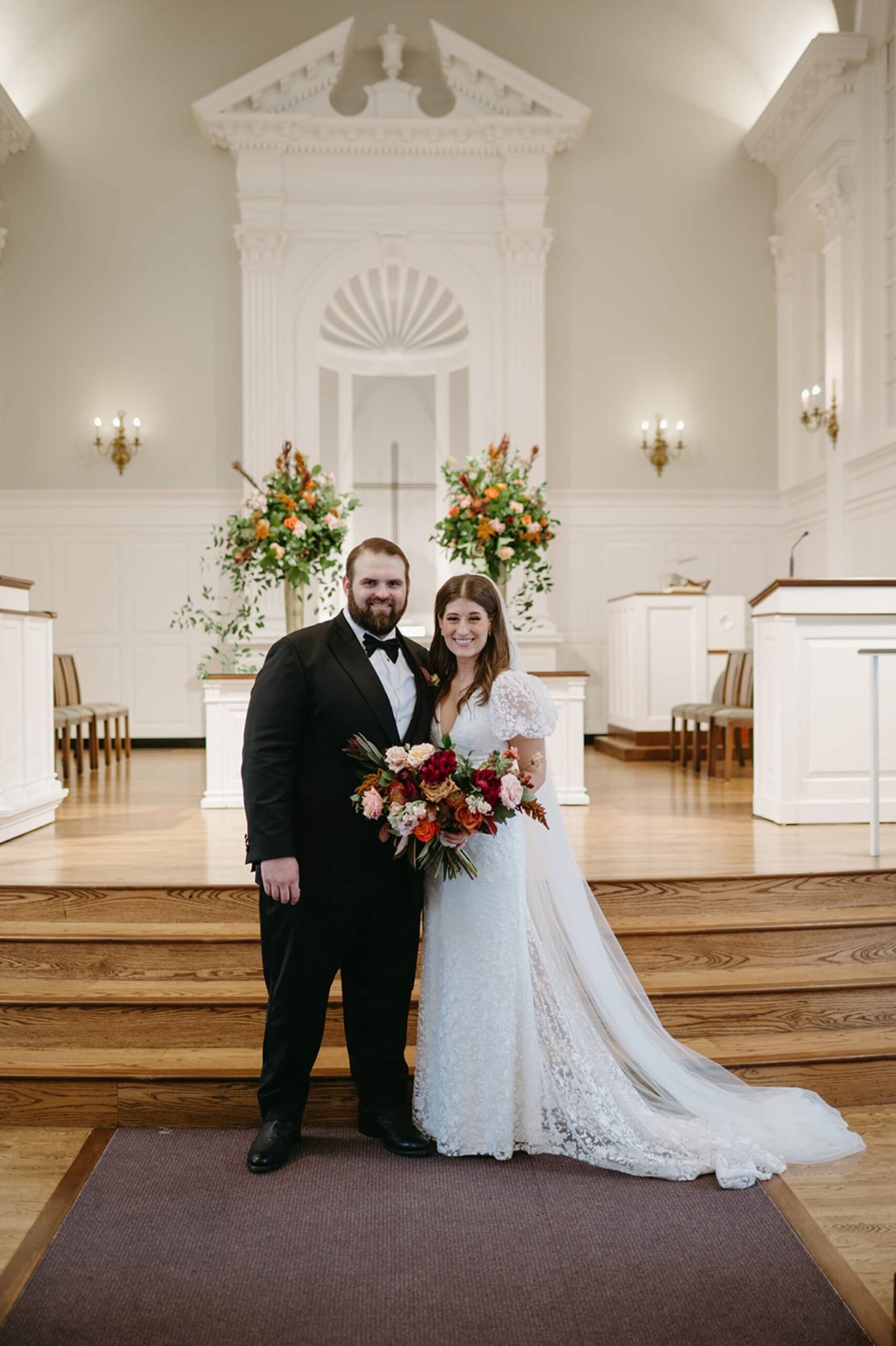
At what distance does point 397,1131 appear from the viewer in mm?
3113

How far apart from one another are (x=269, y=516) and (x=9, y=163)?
20.3 ft

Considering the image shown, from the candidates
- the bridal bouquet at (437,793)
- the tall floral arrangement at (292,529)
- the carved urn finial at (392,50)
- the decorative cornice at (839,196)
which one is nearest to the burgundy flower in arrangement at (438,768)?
the bridal bouquet at (437,793)

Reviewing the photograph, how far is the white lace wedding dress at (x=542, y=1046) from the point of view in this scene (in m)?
3.02

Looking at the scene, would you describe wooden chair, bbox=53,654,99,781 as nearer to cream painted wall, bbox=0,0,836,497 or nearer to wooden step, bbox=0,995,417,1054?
cream painted wall, bbox=0,0,836,497

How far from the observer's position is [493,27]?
1042 cm

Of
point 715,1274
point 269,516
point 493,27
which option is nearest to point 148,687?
point 269,516

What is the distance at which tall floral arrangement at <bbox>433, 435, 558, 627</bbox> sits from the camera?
20.5ft

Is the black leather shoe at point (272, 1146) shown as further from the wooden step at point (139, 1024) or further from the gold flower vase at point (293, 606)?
the gold flower vase at point (293, 606)

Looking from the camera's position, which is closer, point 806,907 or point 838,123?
point 806,907

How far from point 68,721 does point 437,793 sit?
19.8ft

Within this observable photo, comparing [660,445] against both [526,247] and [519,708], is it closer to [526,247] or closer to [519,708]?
[526,247]

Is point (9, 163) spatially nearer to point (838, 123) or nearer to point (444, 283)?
point (444, 283)

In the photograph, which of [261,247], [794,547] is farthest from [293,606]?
Answer: [794,547]

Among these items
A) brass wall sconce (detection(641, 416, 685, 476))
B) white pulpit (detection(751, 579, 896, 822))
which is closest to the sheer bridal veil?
white pulpit (detection(751, 579, 896, 822))
